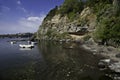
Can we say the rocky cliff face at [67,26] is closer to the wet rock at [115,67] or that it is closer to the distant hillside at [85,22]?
the distant hillside at [85,22]

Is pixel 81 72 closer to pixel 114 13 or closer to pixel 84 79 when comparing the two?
pixel 84 79

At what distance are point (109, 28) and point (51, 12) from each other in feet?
362

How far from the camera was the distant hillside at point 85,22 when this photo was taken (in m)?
65.2

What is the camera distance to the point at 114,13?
74.2 meters

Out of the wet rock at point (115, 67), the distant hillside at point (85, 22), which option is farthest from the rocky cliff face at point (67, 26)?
the wet rock at point (115, 67)

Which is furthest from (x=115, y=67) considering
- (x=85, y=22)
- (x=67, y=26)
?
(x=67, y=26)

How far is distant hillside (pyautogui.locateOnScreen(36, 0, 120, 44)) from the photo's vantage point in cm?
6525

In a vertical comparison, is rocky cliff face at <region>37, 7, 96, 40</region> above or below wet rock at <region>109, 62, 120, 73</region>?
above

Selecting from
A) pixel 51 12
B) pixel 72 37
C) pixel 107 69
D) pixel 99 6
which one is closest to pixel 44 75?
pixel 107 69

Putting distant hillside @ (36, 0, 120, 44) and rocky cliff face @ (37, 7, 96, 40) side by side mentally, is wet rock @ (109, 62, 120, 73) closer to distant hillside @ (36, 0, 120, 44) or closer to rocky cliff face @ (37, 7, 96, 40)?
distant hillside @ (36, 0, 120, 44)

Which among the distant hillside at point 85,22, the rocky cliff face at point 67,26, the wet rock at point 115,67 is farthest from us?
the rocky cliff face at point 67,26

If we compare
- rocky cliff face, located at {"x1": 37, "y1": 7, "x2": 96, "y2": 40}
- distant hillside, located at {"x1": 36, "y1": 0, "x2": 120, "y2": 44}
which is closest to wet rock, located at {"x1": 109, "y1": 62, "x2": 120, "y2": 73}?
distant hillside, located at {"x1": 36, "y1": 0, "x2": 120, "y2": 44}

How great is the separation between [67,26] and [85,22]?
21.1 m

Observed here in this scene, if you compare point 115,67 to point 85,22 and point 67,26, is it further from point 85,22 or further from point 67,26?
point 67,26
